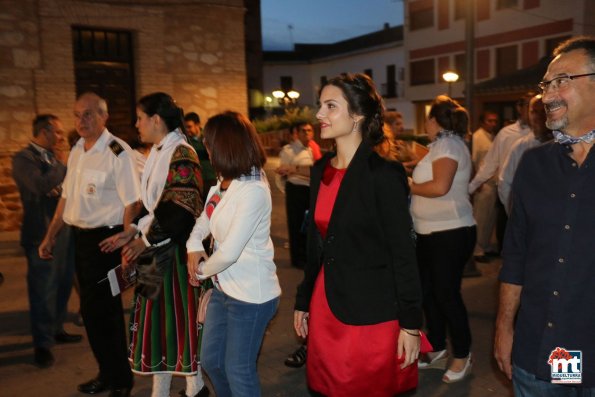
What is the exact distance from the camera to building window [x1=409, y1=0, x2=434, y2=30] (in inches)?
1591

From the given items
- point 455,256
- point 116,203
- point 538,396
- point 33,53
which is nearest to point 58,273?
point 116,203

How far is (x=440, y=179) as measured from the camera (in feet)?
13.8

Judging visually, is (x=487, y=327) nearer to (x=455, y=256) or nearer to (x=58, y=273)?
(x=455, y=256)

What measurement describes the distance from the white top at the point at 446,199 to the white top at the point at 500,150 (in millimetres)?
2805

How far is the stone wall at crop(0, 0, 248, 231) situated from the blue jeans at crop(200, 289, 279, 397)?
8219 mm

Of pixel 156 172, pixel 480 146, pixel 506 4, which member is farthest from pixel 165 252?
pixel 506 4

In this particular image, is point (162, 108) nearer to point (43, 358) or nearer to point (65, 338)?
point (43, 358)

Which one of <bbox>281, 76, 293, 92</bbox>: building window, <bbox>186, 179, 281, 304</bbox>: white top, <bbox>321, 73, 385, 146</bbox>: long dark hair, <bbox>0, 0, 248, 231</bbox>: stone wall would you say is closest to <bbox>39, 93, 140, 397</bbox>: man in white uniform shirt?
<bbox>186, 179, 281, 304</bbox>: white top

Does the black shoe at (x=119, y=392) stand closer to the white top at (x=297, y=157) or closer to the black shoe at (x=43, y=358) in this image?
the black shoe at (x=43, y=358)

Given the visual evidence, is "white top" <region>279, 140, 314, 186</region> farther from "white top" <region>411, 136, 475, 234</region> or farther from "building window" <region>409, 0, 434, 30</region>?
"building window" <region>409, 0, 434, 30</region>

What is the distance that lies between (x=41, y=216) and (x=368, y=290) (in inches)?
145

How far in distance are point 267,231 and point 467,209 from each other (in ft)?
6.02

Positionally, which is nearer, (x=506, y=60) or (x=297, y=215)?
(x=297, y=215)

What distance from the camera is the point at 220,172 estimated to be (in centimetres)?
311
